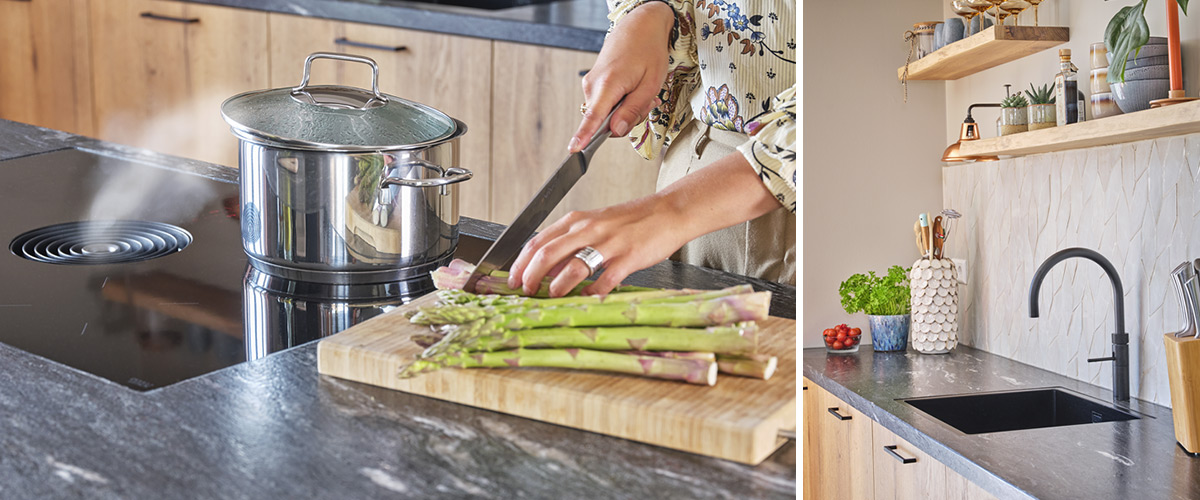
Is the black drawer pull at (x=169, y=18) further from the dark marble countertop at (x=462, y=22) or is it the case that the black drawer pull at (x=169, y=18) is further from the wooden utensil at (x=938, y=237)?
the wooden utensil at (x=938, y=237)

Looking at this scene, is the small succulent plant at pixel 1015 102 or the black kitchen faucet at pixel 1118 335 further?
the small succulent plant at pixel 1015 102

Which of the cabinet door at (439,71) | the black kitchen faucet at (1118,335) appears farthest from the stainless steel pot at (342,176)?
the black kitchen faucet at (1118,335)

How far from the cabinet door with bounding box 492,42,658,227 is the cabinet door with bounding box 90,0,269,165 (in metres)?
0.41

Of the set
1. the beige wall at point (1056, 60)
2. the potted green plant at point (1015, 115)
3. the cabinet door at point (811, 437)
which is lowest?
the cabinet door at point (811, 437)

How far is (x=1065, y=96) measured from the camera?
1.11 metres

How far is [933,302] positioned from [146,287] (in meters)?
1.19

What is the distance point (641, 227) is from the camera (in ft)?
1.37

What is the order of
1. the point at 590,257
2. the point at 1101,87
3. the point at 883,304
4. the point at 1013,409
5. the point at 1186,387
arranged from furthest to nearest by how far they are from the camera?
1. the point at 883,304
2. the point at 1013,409
3. the point at 1101,87
4. the point at 1186,387
5. the point at 590,257

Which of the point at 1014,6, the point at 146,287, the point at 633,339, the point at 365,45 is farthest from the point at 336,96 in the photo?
the point at 1014,6

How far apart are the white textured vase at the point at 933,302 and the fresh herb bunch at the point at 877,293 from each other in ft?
0.13

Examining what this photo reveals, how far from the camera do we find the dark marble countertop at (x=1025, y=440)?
2.47 feet

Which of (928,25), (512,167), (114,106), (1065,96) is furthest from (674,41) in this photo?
(928,25)

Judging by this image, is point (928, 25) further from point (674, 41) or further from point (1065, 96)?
point (674, 41)

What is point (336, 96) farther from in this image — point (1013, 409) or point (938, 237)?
point (938, 237)
